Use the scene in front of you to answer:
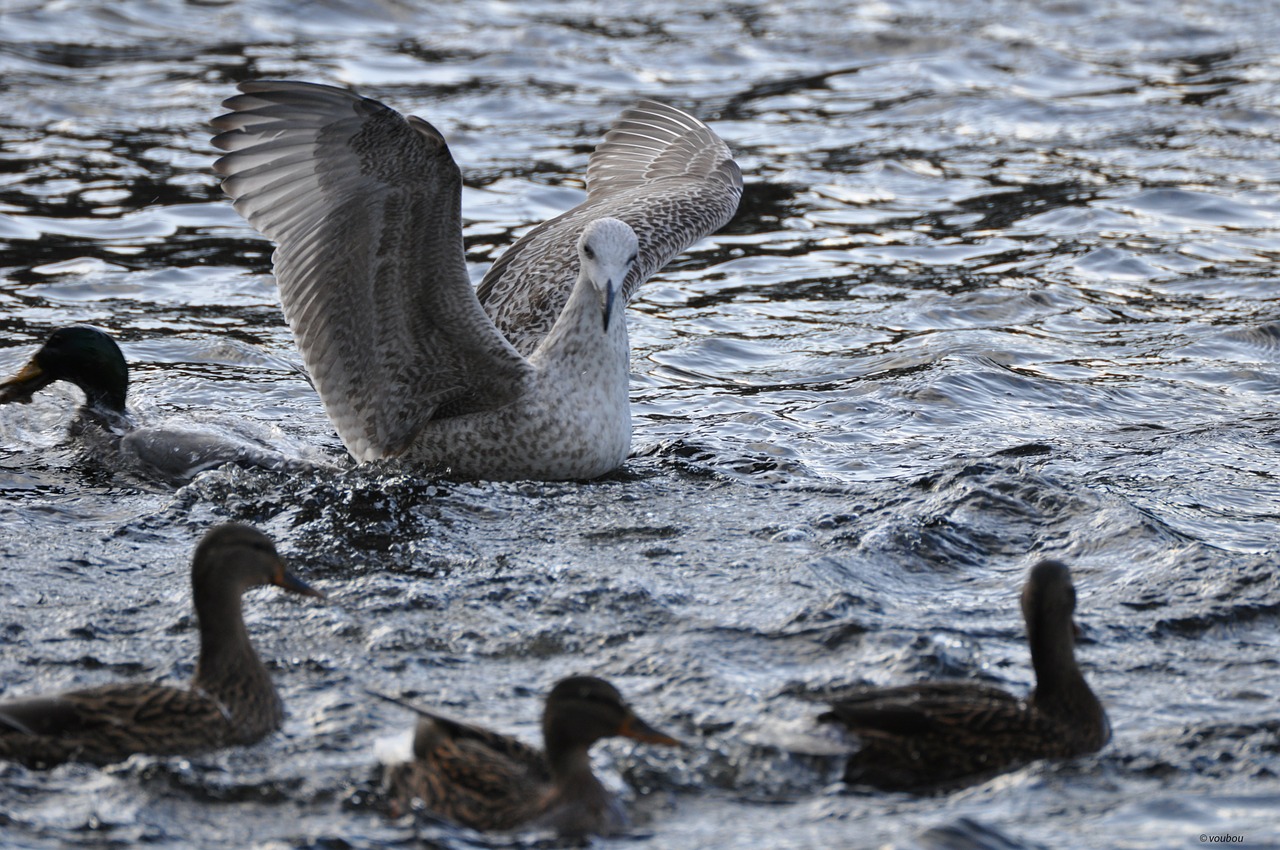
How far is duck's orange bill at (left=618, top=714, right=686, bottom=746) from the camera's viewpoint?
479cm

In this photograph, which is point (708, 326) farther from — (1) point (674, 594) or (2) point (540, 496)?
(1) point (674, 594)

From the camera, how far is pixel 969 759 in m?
5.08

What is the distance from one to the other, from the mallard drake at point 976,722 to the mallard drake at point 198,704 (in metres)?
1.79

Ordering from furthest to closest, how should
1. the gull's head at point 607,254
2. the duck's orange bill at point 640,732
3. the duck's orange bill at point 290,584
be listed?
the gull's head at point 607,254, the duck's orange bill at point 290,584, the duck's orange bill at point 640,732

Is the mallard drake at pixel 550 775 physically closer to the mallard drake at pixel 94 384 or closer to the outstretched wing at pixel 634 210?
the mallard drake at pixel 94 384

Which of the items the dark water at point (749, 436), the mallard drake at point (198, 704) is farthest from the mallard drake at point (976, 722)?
the mallard drake at point (198, 704)

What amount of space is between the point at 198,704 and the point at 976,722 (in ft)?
7.71

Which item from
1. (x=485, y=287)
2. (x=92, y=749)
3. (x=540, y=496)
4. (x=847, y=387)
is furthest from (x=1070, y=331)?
(x=92, y=749)

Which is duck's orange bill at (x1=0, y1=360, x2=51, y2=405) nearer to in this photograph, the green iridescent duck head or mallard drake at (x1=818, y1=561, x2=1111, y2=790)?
the green iridescent duck head

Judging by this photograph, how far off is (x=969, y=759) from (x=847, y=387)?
473 cm

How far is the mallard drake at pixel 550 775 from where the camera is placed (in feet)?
15.3

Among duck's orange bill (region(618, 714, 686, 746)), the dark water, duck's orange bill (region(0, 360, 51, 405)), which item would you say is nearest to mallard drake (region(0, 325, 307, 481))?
duck's orange bill (region(0, 360, 51, 405))

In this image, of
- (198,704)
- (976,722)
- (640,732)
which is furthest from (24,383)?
(976,722)

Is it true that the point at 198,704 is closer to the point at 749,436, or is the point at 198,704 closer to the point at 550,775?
the point at 550,775
